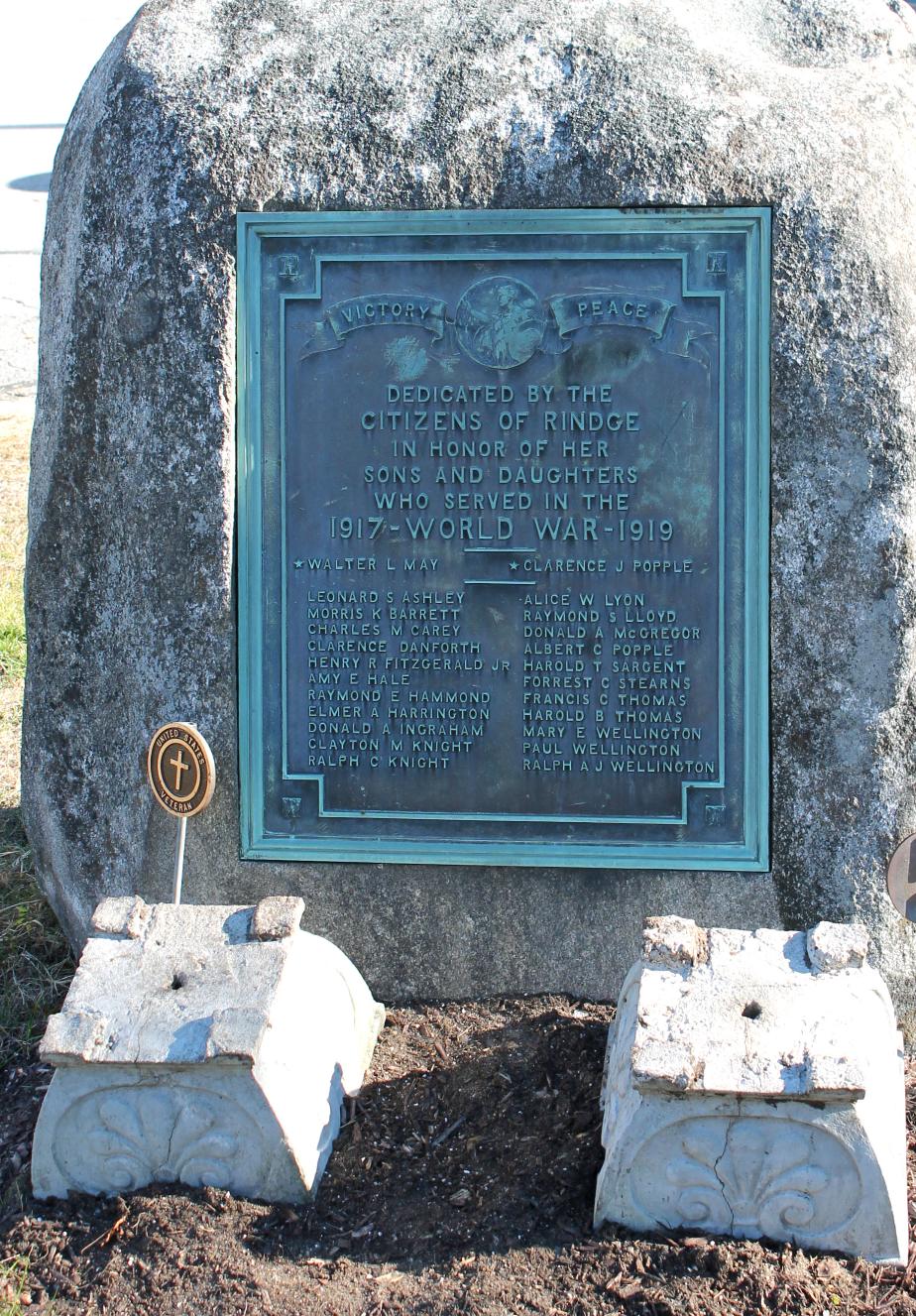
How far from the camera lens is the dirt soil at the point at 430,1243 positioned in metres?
2.66

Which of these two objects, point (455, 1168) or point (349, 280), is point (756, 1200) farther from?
point (349, 280)

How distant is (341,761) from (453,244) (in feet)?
4.83

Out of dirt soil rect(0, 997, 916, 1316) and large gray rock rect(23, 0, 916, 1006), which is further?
large gray rock rect(23, 0, 916, 1006)

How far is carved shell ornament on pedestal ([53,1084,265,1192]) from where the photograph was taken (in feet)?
9.44

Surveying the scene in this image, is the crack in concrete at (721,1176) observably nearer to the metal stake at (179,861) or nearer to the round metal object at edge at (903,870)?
the round metal object at edge at (903,870)

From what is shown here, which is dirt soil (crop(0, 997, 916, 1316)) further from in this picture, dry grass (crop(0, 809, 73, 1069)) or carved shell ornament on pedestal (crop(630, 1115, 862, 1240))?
dry grass (crop(0, 809, 73, 1069))

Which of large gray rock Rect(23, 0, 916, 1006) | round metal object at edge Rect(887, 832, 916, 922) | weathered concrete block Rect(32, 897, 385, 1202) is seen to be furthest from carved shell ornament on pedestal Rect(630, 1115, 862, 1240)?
round metal object at edge Rect(887, 832, 916, 922)

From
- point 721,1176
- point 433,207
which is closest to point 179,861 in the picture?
point 721,1176

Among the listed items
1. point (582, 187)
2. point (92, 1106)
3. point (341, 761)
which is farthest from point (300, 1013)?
point (582, 187)

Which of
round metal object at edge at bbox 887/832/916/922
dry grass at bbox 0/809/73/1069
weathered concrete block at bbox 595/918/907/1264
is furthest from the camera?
dry grass at bbox 0/809/73/1069

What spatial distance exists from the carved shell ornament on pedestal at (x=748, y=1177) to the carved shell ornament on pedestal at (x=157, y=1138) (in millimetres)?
887

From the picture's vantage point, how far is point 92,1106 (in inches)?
114

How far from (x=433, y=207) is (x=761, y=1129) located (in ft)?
8.06

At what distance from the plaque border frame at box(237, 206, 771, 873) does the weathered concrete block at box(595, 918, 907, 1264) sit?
2.52 feet
